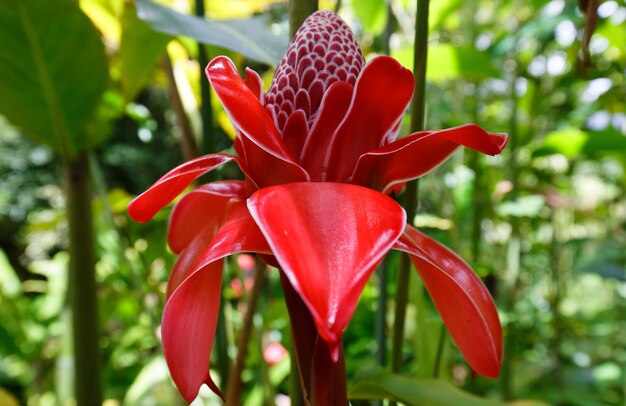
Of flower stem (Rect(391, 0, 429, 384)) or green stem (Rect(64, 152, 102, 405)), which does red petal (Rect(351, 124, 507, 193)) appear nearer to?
flower stem (Rect(391, 0, 429, 384))

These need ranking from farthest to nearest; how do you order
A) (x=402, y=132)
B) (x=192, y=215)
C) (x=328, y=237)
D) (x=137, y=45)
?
(x=402, y=132)
(x=137, y=45)
(x=192, y=215)
(x=328, y=237)

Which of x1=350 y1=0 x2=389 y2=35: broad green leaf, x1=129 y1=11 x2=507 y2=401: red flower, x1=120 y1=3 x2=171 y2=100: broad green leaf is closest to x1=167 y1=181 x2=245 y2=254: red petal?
x1=129 y1=11 x2=507 y2=401: red flower

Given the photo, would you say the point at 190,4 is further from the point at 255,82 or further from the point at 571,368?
the point at 571,368

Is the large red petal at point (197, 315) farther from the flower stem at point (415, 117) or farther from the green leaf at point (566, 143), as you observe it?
the green leaf at point (566, 143)

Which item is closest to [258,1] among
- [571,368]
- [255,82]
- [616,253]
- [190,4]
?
[190,4]

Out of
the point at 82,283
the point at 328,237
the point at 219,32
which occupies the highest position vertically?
the point at 219,32

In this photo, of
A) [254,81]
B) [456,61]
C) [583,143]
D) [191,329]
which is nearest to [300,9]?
[254,81]

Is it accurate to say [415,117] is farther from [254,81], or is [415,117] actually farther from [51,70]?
[51,70]
